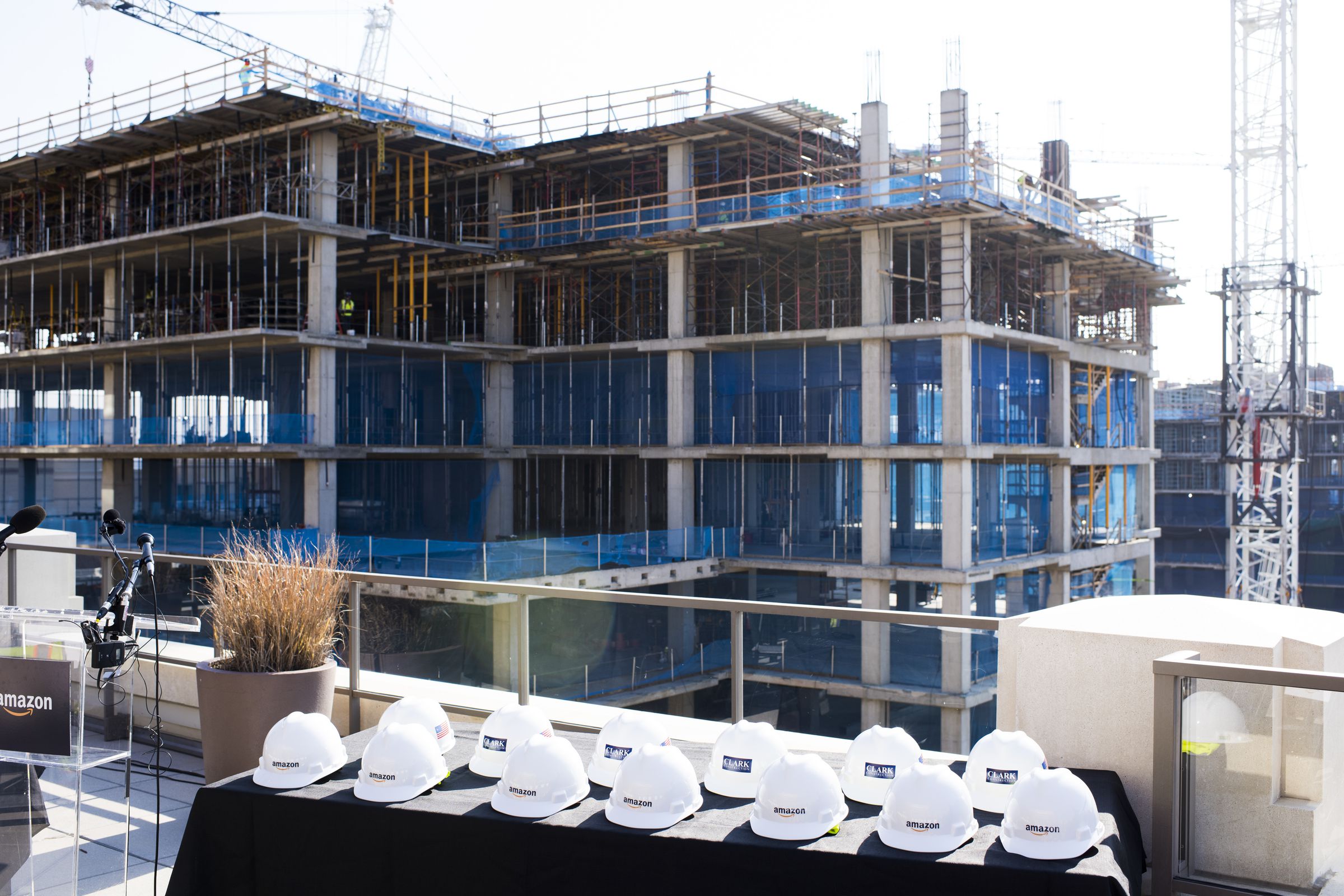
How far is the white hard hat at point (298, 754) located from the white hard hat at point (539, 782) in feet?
2.75

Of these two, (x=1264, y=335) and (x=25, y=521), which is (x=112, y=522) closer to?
(x=25, y=521)

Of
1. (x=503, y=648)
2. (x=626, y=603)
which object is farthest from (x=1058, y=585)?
(x=626, y=603)

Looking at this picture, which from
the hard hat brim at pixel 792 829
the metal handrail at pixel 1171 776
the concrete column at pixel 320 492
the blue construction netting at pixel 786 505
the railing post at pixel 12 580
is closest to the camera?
the hard hat brim at pixel 792 829

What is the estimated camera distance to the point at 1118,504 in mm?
44094

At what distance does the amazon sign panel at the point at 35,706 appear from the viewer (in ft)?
15.4

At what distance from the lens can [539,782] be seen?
4484 mm

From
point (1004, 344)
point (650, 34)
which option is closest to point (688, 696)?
point (1004, 344)

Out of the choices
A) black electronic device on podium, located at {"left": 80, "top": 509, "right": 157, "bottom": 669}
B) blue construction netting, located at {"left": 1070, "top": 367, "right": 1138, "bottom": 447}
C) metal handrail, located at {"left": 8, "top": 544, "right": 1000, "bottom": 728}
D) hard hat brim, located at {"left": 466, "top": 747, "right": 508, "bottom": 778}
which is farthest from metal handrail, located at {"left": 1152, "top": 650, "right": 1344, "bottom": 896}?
blue construction netting, located at {"left": 1070, "top": 367, "right": 1138, "bottom": 447}

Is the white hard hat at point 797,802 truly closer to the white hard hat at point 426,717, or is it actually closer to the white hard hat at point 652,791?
the white hard hat at point 652,791

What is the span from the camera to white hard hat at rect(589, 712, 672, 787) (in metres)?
4.76

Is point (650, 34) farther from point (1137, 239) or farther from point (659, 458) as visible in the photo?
point (1137, 239)

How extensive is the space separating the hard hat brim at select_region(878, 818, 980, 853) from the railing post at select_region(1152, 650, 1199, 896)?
3.08 feet

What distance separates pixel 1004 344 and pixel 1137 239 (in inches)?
668

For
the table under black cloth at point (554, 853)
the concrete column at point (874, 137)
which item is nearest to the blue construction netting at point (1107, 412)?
the concrete column at point (874, 137)
